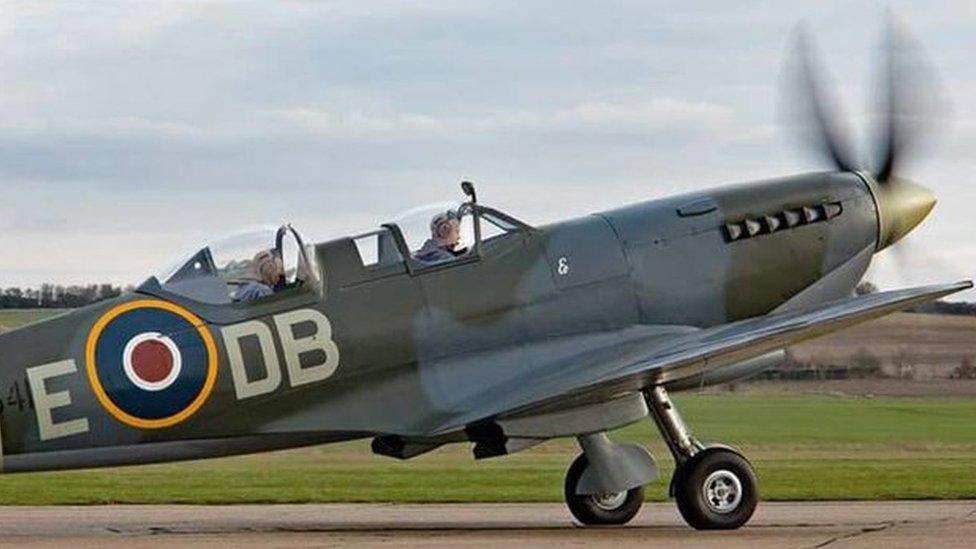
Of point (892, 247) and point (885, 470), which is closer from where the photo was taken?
point (892, 247)

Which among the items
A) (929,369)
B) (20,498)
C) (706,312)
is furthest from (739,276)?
(929,369)

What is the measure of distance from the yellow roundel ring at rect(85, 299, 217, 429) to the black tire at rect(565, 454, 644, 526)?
3.46m

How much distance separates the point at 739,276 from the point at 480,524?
119 inches

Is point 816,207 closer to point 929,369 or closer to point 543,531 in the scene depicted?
point 543,531

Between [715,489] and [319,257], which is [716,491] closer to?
[715,489]

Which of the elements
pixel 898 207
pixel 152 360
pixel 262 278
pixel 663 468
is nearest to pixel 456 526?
pixel 262 278

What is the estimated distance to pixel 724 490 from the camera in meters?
15.4

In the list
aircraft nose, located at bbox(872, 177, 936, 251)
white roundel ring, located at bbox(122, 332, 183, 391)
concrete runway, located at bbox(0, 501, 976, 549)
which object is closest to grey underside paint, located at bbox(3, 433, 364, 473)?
white roundel ring, located at bbox(122, 332, 183, 391)

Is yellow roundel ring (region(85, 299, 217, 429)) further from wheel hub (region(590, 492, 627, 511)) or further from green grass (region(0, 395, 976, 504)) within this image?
green grass (region(0, 395, 976, 504))

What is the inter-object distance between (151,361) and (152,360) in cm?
1

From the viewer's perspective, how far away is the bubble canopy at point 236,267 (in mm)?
15195

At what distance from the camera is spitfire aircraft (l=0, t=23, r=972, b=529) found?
14727 mm

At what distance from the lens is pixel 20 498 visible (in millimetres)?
23297

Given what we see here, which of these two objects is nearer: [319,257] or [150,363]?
[150,363]
